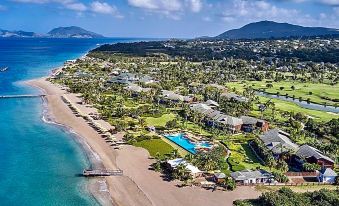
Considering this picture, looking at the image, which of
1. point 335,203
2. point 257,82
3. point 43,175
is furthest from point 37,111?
point 257,82

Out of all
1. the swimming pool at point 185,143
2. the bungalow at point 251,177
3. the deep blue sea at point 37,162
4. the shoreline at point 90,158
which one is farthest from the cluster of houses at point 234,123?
the deep blue sea at point 37,162

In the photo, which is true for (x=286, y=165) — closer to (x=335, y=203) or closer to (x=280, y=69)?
(x=335, y=203)

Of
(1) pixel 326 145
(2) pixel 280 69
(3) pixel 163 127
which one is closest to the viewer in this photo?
(1) pixel 326 145

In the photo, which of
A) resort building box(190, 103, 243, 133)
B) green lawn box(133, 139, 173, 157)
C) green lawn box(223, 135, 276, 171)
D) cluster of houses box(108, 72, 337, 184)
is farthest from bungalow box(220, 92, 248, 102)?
green lawn box(133, 139, 173, 157)

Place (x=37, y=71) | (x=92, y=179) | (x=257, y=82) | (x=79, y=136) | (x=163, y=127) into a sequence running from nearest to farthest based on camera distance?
(x=92, y=179) → (x=79, y=136) → (x=163, y=127) → (x=257, y=82) → (x=37, y=71)

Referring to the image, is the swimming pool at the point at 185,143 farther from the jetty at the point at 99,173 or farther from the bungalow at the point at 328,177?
the bungalow at the point at 328,177

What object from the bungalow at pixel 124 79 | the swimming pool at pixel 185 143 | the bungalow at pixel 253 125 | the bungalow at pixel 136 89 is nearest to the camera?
the swimming pool at pixel 185 143
